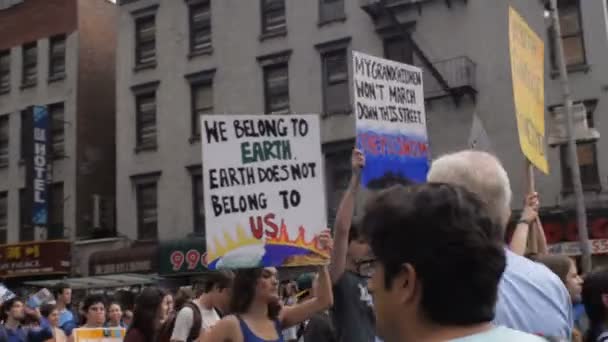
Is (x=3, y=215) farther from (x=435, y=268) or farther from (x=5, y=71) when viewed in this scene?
(x=435, y=268)

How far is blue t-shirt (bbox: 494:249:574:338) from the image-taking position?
2654 mm

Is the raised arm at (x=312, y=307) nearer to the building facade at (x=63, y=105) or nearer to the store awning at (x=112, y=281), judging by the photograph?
the store awning at (x=112, y=281)

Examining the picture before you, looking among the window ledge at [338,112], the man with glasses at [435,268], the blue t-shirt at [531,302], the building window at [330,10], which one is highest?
the building window at [330,10]

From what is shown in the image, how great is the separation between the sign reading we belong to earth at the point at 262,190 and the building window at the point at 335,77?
629 inches

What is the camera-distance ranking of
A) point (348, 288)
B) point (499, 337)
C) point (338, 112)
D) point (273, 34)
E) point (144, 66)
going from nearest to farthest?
1. point (499, 337)
2. point (348, 288)
3. point (338, 112)
4. point (273, 34)
5. point (144, 66)

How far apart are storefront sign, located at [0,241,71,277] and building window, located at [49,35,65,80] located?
21.0 ft

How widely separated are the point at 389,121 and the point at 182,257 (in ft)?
57.8

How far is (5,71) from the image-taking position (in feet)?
98.8

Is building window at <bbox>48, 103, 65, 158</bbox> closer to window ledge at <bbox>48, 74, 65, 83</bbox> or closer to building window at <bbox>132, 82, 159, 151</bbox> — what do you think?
window ledge at <bbox>48, 74, 65, 83</bbox>

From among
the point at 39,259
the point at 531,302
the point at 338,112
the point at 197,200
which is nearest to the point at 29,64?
the point at 39,259

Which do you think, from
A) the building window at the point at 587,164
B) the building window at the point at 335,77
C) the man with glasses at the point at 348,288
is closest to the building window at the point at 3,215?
the building window at the point at 335,77

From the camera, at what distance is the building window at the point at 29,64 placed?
29.2 meters

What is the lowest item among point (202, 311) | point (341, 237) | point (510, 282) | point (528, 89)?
point (202, 311)

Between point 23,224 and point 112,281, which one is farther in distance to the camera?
point 23,224
